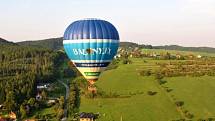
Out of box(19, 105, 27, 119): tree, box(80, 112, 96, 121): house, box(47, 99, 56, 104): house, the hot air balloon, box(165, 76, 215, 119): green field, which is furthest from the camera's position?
box(47, 99, 56, 104): house

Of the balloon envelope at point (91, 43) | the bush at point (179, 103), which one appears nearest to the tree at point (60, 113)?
the bush at point (179, 103)

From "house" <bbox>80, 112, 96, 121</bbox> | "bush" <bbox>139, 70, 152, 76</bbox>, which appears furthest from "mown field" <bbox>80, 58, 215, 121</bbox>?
"house" <bbox>80, 112, 96, 121</bbox>

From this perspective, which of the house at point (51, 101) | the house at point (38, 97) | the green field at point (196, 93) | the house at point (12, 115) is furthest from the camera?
the house at point (38, 97)

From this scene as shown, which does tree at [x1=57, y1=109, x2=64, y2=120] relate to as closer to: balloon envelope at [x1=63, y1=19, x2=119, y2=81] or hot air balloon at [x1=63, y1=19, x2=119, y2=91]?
hot air balloon at [x1=63, y1=19, x2=119, y2=91]

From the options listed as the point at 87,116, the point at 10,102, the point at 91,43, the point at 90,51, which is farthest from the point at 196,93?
the point at 91,43

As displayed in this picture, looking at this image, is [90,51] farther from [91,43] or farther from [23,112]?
[23,112]

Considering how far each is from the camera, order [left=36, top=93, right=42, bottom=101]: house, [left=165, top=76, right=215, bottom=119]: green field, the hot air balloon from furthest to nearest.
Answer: [left=36, top=93, right=42, bottom=101]: house
[left=165, top=76, right=215, bottom=119]: green field
the hot air balloon

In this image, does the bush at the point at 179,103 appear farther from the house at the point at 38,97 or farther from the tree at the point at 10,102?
the tree at the point at 10,102
